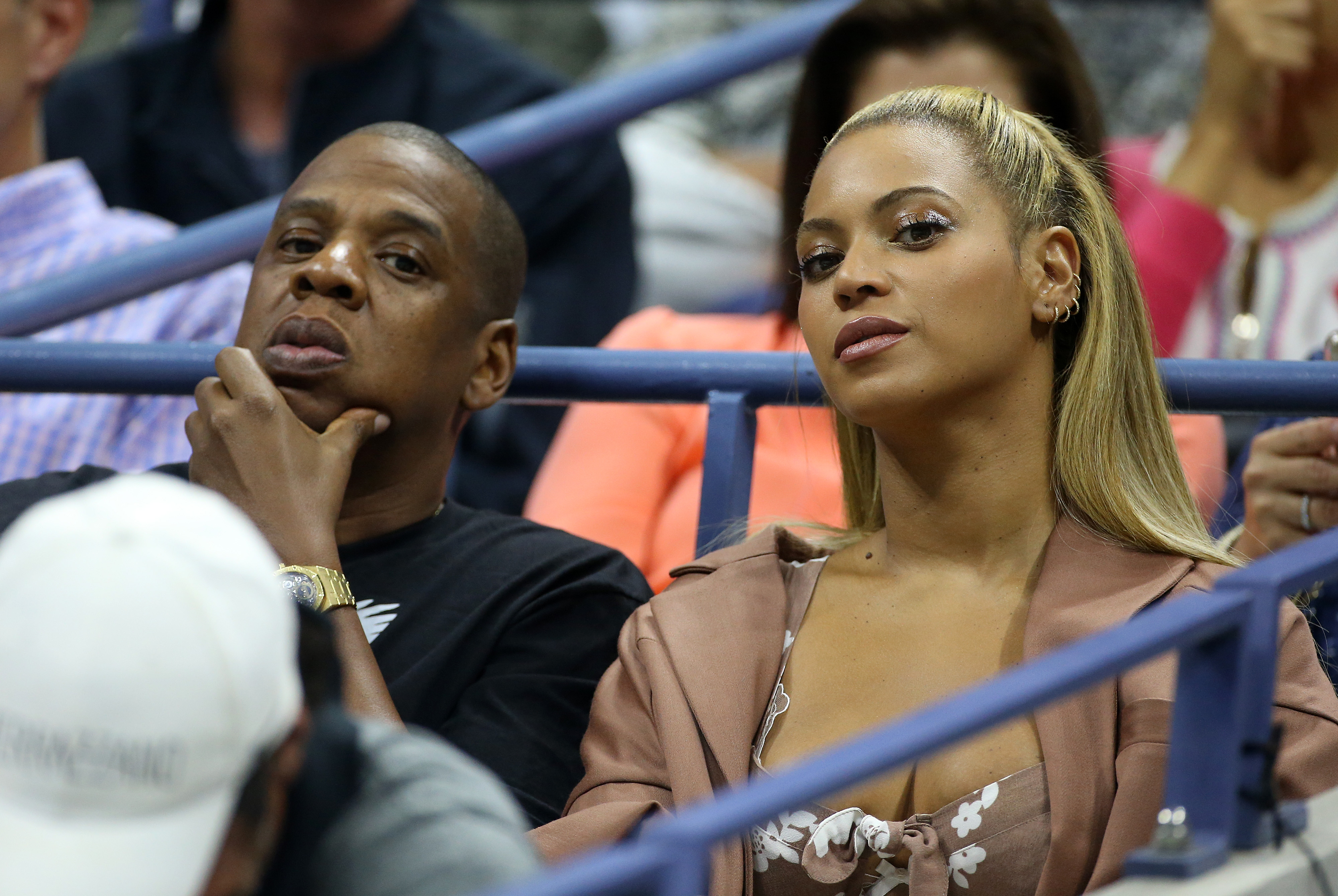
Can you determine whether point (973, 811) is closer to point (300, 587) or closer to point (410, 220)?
point (300, 587)

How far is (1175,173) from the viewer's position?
2746mm

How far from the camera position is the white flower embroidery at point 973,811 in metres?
1.40

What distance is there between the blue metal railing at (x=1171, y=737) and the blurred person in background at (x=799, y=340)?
997 mm

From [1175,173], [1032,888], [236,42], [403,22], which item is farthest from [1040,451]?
[236,42]

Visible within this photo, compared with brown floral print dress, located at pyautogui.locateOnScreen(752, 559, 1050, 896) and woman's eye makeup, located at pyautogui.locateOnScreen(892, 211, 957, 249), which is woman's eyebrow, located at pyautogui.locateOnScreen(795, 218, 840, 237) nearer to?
woman's eye makeup, located at pyautogui.locateOnScreen(892, 211, 957, 249)

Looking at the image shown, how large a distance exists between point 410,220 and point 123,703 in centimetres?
106

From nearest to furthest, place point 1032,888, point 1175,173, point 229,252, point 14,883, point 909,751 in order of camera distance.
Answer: point 14,883 < point 909,751 < point 1032,888 < point 229,252 < point 1175,173

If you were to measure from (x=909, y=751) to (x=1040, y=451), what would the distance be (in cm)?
74

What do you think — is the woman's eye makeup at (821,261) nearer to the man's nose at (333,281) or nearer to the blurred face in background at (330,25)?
the man's nose at (333,281)

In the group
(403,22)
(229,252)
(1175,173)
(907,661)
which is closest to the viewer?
(907,661)

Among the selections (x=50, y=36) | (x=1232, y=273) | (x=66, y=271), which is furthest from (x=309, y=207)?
(x=1232, y=273)

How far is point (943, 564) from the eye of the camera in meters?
1.62

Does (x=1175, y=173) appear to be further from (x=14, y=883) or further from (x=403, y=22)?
(x=14, y=883)

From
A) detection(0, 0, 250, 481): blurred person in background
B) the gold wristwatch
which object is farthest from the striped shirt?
the gold wristwatch
